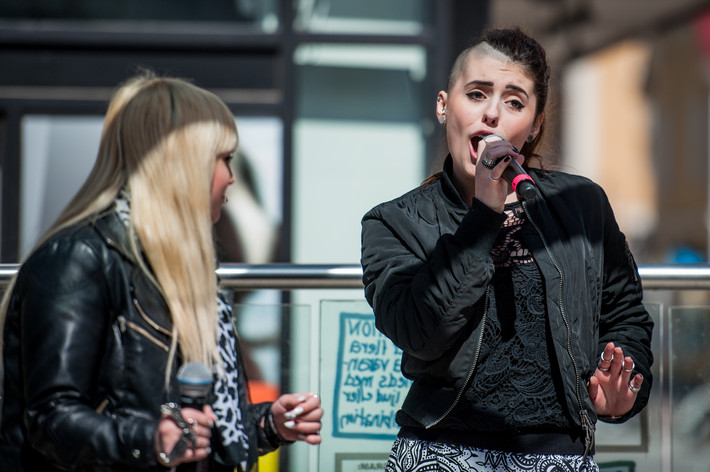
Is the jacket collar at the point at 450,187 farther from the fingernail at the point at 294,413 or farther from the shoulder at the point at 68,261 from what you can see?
the shoulder at the point at 68,261

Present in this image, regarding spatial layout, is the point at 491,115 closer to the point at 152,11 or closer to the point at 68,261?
the point at 68,261

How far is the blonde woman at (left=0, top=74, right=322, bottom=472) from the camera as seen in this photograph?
1.99 m

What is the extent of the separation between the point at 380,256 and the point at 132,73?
5.76 m

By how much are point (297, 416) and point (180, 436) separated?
421 mm

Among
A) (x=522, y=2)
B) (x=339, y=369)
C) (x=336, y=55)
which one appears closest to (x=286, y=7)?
(x=336, y=55)

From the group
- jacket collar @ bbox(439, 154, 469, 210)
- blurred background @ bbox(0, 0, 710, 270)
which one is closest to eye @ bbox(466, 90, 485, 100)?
jacket collar @ bbox(439, 154, 469, 210)

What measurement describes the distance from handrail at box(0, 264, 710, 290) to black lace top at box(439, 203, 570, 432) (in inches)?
57.8

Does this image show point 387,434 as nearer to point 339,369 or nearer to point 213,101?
point 339,369

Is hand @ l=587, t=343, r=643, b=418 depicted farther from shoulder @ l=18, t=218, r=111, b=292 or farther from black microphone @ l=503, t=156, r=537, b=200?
shoulder @ l=18, t=218, r=111, b=292

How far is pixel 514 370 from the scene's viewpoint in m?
2.30

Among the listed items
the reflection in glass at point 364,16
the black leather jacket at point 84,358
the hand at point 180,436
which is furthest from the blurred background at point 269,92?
the hand at point 180,436

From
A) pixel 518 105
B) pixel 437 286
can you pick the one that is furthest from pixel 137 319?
pixel 518 105

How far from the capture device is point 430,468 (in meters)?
2.28

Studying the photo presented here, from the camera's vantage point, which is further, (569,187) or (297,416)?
(569,187)
